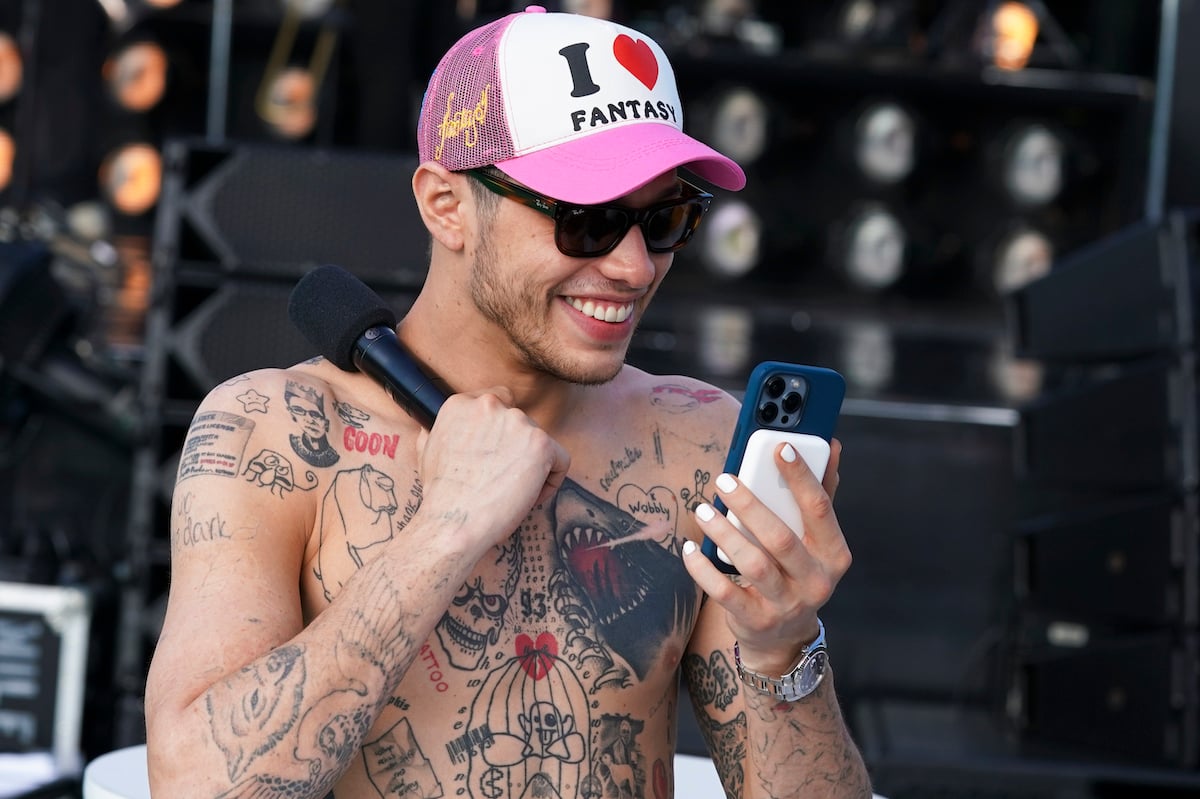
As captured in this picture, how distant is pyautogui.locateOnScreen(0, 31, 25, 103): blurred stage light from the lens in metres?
7.13

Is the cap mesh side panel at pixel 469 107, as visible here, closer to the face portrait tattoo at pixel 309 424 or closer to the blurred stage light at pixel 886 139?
the face portrait tattoo at pixel 309 424

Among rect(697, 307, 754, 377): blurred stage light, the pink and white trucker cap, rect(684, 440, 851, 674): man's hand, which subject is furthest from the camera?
rect(697, 307, 754, 377): blurred stage light

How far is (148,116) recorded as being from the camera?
7.39m

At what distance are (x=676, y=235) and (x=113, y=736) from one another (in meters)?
2.52

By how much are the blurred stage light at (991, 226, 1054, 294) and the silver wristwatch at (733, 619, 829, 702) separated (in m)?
5.60

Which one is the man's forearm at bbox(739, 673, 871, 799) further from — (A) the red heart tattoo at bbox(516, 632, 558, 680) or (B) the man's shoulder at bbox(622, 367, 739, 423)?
(B) the man's shoulder at bbox(622, 367, 739, 423)

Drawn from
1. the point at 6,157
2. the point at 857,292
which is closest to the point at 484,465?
the point at 857,292

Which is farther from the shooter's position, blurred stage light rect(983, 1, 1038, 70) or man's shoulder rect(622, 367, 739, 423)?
blurred stage light rect(983, 1, 1038, 70)

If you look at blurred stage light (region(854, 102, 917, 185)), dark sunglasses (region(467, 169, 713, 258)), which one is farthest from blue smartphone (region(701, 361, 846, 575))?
blurred stage light (region(854, 102, 917, 185))

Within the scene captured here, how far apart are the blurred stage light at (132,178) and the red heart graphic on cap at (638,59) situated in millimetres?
5721

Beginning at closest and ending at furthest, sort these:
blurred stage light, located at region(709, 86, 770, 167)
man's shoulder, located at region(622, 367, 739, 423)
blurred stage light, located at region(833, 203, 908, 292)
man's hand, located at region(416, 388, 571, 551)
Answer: man's hand, located at region(416, 388, 571, 551) → man's shoulder, located at region(622, 367, 739, 423) → blurred stage light, located at region(833, 203, 908, 292) → blurred stage light, located at region(709, 86, 770, 167)

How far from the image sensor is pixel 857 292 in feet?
23.8

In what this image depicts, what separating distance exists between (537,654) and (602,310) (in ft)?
1.42

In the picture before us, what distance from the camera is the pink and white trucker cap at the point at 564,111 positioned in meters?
1.81
